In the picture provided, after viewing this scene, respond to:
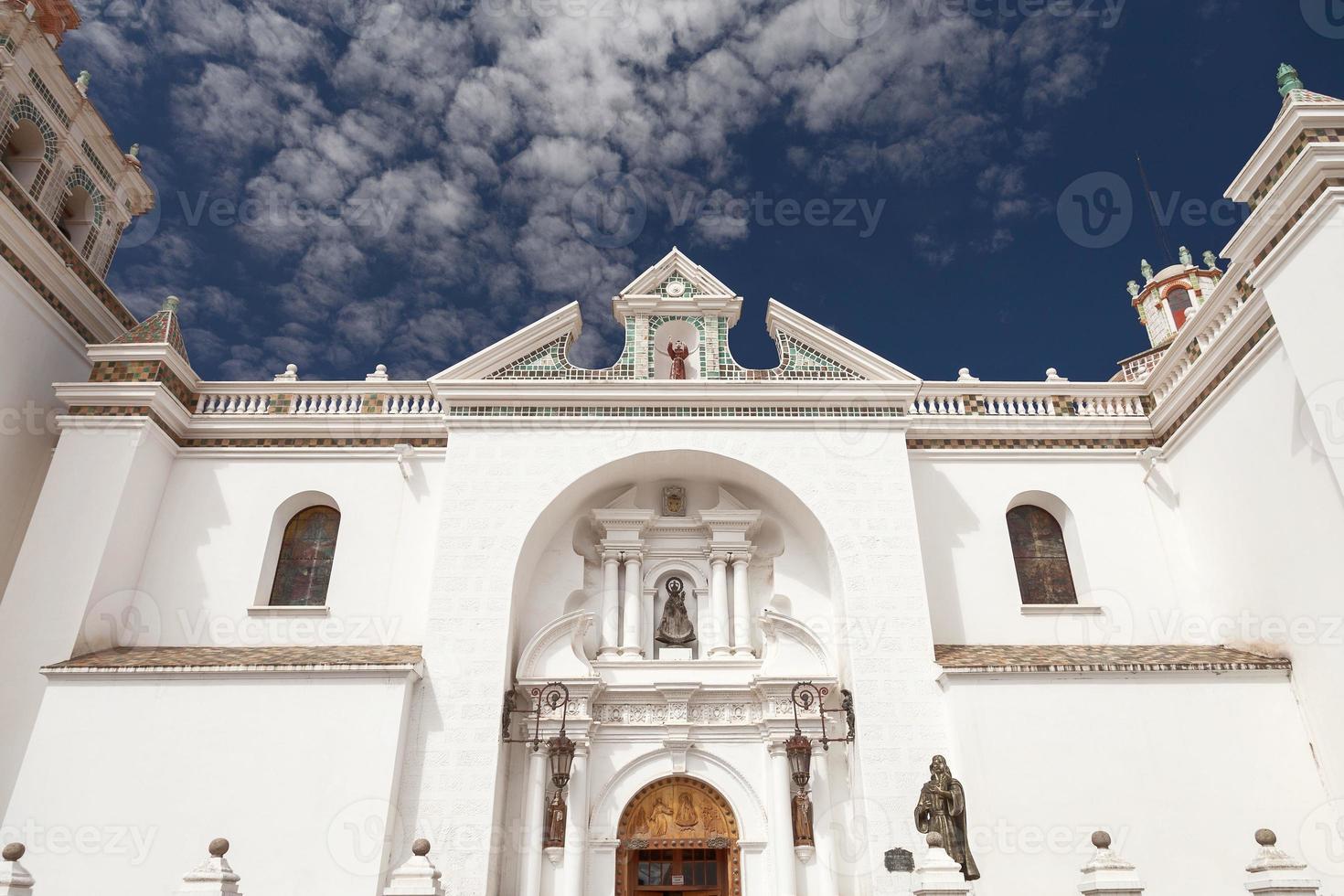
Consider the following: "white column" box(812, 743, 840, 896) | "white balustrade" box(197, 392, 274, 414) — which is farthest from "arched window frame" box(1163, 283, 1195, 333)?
"white balustrade" box(197, 392, 274, 414)

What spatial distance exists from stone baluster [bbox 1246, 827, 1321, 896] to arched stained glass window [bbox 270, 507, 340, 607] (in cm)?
1132

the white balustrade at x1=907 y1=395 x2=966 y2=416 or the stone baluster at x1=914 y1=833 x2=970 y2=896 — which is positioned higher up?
the white balustrade at x1=907 y1=395 x2=966 y2=416

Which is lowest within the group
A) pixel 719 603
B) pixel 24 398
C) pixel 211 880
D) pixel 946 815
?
pixel 211 880

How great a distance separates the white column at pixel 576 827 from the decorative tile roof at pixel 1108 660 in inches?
189

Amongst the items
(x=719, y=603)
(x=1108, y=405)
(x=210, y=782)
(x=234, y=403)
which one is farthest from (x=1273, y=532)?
(x=234, y=403)

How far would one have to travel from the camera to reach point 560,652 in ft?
39.6

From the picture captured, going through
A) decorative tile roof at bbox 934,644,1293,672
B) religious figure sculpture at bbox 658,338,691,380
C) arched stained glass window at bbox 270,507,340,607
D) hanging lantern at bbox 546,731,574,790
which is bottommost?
hanging lantern at bbox 546,731,574,790

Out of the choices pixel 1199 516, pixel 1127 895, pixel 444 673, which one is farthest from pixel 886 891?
pixel 1199 516

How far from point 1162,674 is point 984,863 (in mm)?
3218

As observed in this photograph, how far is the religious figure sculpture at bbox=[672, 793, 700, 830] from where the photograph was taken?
11555 mm

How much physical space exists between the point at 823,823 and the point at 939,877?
378cm

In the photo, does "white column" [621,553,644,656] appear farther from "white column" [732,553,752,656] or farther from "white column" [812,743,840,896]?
"white column" [812,743,840,896]

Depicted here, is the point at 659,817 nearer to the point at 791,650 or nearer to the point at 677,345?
the point at 791,650

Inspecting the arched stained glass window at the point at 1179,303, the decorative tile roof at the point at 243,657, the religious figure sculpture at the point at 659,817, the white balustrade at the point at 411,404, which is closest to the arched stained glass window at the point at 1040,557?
the religious figure sculpture at the point at 659,817
